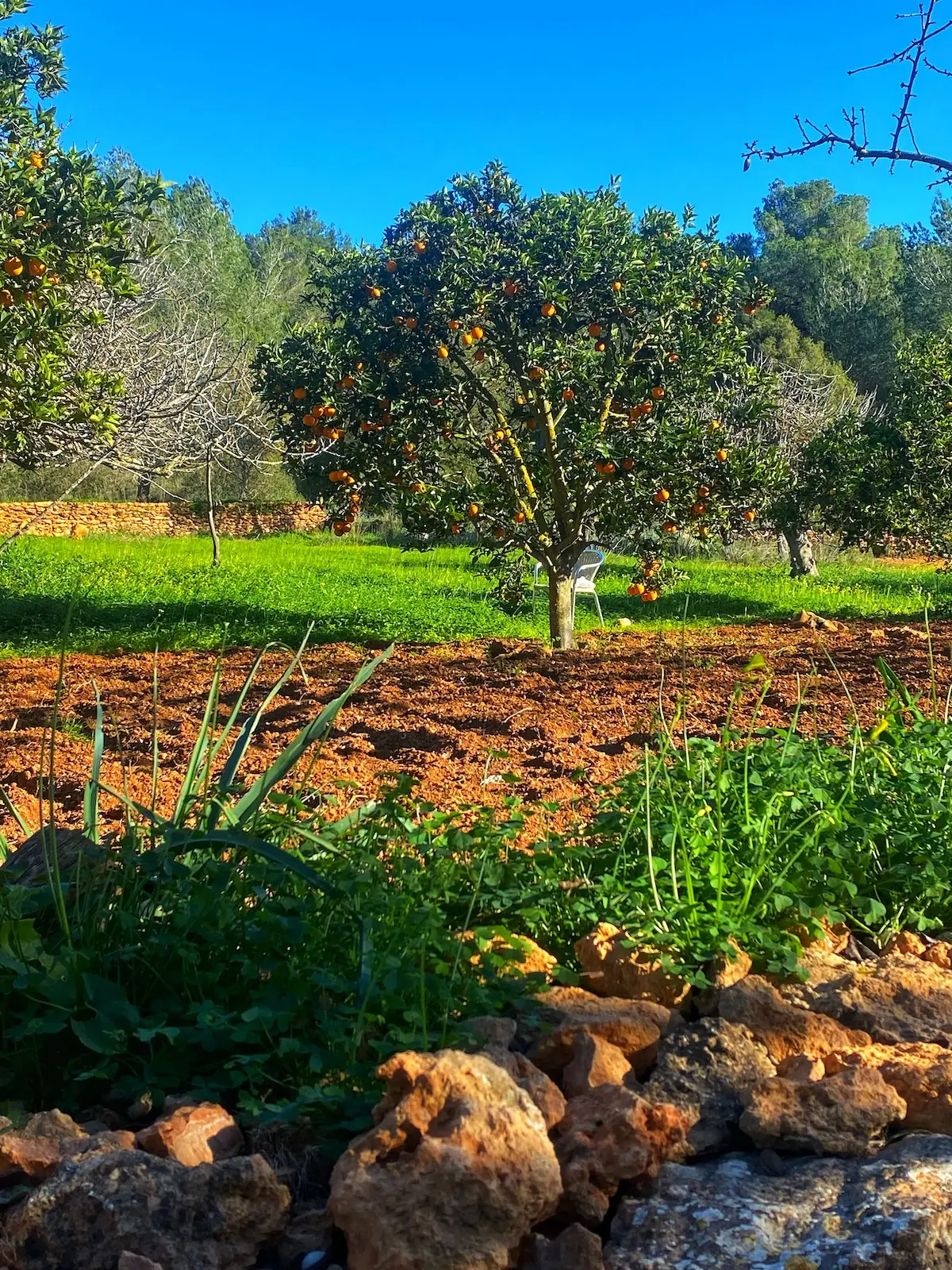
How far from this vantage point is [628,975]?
230 cm

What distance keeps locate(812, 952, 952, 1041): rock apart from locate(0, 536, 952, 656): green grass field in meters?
5.19

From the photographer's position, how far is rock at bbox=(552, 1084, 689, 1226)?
1.61 metres

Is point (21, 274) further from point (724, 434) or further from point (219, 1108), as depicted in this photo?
point (219, 1108)

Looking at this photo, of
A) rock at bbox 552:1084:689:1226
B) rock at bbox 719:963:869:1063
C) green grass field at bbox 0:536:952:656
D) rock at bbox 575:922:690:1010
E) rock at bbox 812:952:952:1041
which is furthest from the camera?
green grass field at bbox 0:536:952:656

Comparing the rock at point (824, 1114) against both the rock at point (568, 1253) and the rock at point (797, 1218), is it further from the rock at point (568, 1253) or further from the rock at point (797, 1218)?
the rock at point (568, 1253)

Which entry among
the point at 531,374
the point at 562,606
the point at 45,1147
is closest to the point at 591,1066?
the point at 45,1147

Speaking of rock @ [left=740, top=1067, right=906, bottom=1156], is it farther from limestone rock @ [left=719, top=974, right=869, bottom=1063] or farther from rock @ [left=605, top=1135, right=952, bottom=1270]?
limestone rock @ [left=719, top=974, right=869, bottom=1063]

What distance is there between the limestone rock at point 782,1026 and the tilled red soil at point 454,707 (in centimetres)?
114

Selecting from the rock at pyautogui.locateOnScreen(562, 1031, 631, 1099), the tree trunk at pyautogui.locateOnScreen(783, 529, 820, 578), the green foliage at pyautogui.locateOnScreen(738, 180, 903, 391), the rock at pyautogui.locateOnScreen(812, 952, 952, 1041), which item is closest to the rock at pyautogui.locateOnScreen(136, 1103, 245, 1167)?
the rock at pyautogui.locateOnScreen(562, 1031, 631, 1099)

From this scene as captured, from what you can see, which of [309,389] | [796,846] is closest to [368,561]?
[309,389]

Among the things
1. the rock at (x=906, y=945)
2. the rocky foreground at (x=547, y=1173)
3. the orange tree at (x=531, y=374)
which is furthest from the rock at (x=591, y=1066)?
the orange tree at (x=531, y=374)

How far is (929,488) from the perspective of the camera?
43.7 feet

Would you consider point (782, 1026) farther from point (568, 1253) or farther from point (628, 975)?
point (568, 1253)

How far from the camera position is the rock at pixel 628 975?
2.29m
